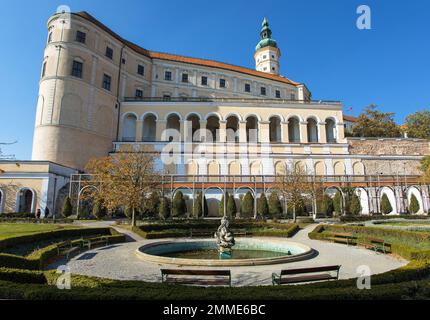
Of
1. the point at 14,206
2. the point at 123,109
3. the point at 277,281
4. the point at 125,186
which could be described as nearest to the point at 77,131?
the point at 123,109

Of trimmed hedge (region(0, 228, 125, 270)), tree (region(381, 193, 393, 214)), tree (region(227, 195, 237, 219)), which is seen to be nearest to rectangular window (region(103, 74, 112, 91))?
tree (region(227, 195, 237, 219))

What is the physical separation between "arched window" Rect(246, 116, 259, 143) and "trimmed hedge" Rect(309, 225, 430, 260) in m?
30.2

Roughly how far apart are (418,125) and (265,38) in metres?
45.2

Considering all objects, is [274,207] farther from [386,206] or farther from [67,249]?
[67,249]

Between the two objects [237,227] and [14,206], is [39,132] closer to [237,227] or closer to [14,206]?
[14,206]

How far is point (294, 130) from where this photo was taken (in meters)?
52.3

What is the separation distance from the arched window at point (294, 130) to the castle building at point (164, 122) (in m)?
0.18

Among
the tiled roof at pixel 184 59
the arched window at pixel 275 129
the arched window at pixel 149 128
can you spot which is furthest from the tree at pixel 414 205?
the tiled roof at pixel 184 59

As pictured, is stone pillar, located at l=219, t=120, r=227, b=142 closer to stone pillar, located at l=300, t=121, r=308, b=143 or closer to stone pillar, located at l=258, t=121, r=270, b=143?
stone pillar, located at l=258, t=121, r=270, b=143

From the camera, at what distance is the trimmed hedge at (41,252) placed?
9.27m

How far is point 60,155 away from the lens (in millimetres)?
38219

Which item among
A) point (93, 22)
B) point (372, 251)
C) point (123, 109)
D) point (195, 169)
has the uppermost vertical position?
point (93, 22)

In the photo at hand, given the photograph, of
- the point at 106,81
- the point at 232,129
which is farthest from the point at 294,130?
the point at 106,81

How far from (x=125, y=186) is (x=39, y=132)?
23.4 m
